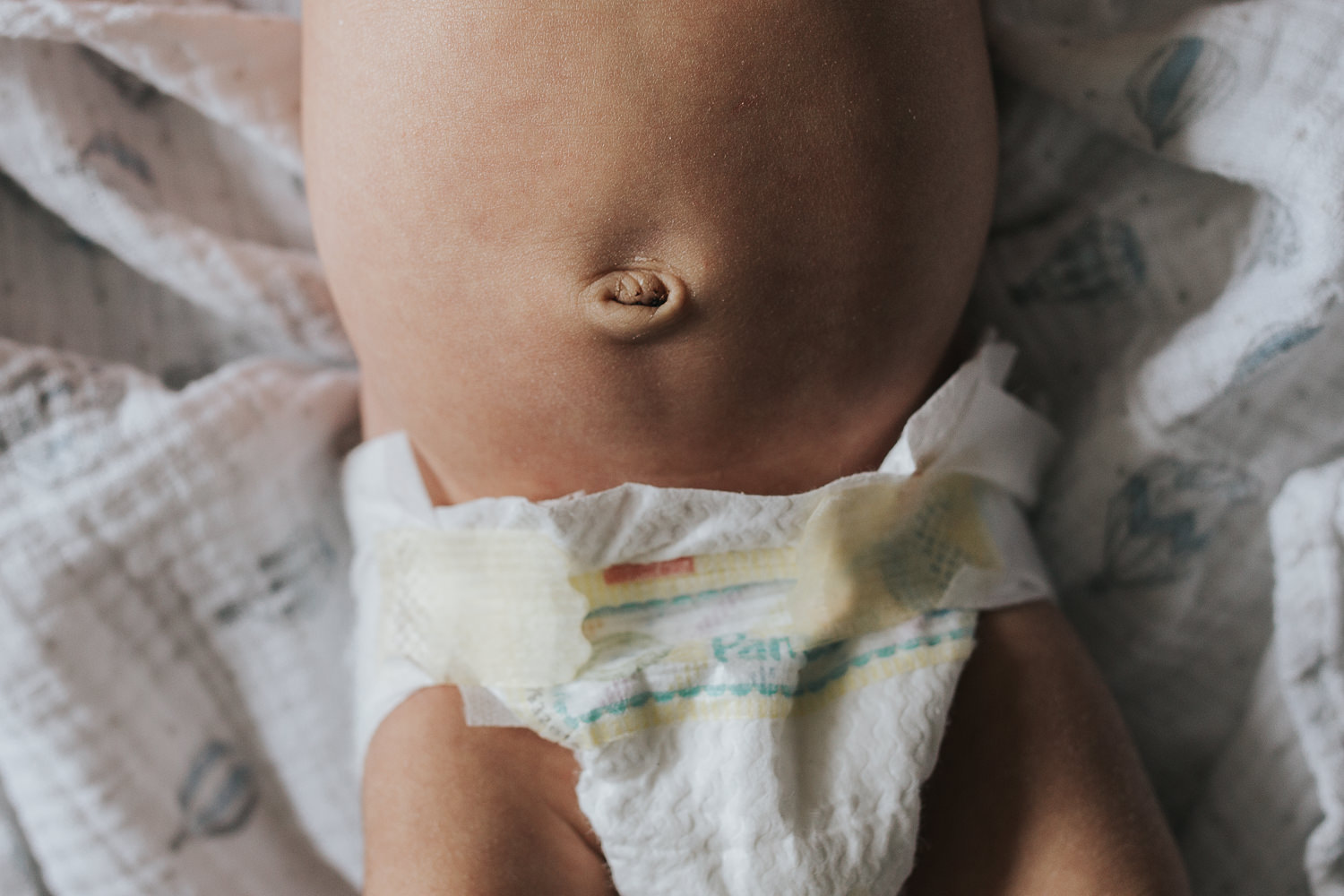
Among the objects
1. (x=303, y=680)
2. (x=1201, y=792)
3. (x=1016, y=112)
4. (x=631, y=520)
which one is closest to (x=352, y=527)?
(x=303, y=680)

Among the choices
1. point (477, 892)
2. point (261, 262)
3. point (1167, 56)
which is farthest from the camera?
point (261, 262)

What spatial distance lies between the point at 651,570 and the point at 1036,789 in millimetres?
289

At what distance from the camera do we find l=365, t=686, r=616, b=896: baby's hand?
64cm

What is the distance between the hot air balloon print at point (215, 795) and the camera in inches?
33.3

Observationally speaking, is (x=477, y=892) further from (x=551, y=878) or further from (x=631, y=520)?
(x=631, y=520)

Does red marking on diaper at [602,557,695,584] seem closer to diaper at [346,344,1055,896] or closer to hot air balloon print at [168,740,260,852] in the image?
diaper at [346,344,1055,896]

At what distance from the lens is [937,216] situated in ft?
2.10

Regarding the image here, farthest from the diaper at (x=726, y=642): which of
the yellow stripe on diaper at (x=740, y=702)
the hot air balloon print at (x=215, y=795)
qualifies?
the hot air balloon print at (x=215, y=795)

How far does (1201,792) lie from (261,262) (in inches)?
36.1

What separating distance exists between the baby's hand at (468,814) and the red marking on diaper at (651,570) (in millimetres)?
121

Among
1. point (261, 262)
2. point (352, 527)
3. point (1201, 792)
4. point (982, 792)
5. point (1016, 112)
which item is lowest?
point (1201, 792)

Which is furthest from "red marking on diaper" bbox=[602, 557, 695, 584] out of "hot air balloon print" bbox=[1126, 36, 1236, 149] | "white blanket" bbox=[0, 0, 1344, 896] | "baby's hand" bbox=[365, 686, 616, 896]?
"hot air balloon print" bbox=[1126, 36, 1236, 149]

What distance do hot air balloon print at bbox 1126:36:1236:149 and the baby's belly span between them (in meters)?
0.16

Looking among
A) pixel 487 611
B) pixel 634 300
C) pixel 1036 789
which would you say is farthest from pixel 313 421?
pixel 1036 789
